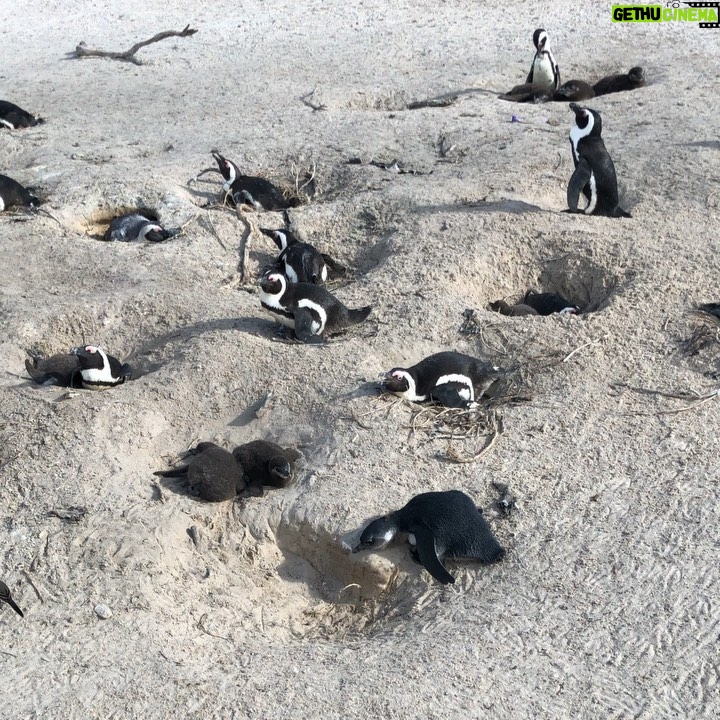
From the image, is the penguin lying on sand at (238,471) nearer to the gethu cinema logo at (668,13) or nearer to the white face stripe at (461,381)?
the white face stripe at (461,381)

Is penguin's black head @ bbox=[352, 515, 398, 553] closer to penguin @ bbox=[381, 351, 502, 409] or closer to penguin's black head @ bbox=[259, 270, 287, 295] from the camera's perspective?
penguin @ bbox=[381, 351, 502, 409]

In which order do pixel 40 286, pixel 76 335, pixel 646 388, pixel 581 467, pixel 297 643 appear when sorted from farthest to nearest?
pixel 40 286
pixel 76 335
pixel 646 388
pixel 581 467
pixel 297 643

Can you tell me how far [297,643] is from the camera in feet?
13.2

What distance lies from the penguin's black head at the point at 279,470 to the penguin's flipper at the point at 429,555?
0.79 meters

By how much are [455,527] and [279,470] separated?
958mm

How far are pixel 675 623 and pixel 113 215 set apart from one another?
5.53 m

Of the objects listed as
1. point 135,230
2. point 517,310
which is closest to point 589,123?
point 517,310

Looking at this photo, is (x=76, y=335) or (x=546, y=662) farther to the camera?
(x=76, y=335)

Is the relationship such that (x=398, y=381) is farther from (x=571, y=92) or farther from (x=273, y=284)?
(x=571, y=92)

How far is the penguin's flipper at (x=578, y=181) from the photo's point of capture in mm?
7039

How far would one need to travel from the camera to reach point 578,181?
23.2ft

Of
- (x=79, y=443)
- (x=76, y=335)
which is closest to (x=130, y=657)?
(x=79, y=443)

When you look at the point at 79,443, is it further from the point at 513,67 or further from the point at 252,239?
the point at 513,67

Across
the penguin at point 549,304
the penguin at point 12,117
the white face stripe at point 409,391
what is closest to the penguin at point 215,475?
the white face stripe at point 409,391
